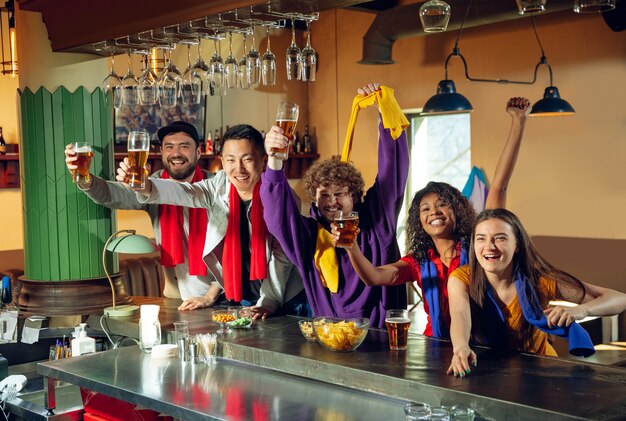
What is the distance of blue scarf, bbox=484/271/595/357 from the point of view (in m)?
2.79

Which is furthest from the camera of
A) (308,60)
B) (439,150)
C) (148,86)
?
(439,150)

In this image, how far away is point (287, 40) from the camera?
9398 millimetres

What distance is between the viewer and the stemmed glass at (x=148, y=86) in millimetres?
3660

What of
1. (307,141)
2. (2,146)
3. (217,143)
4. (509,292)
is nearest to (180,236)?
(509,292)

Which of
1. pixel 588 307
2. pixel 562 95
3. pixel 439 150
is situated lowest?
pixel 588 307

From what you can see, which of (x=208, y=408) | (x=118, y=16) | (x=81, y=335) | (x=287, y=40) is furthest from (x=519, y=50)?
(x=208, y=408)

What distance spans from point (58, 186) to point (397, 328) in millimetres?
2257

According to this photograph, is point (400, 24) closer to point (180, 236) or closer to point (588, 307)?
point (180, 236)

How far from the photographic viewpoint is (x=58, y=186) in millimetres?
4293

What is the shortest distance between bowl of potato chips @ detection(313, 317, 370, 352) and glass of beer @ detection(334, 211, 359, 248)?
11.1 inches

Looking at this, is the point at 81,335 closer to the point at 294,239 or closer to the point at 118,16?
the point at 294,239

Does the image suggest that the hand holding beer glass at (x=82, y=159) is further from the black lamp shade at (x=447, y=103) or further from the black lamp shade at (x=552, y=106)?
the black lamp shade at (x=552, y=106)

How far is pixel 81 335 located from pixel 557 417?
2.45 m

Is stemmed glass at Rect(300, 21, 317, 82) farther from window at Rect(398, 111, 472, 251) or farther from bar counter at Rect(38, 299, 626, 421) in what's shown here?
window at Rect(398, 111, 472, 251)
